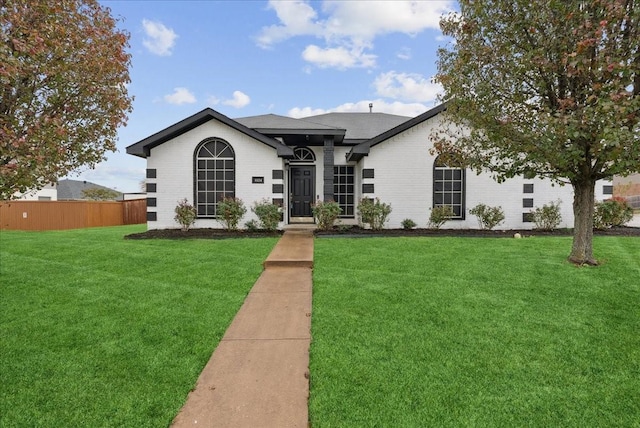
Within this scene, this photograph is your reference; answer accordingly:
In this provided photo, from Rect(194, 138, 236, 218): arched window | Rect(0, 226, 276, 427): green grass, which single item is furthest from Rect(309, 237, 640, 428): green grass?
Rect(194, 138, 236, 218): arched window

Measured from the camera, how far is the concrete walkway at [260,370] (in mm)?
2588

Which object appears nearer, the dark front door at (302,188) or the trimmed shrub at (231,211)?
the trimmed shrub at (231,211)

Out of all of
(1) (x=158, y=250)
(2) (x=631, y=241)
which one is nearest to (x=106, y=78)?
(1) (x=158, y=250)

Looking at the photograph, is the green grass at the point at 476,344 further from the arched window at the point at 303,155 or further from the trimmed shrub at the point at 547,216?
the arched window at the point at 303,155

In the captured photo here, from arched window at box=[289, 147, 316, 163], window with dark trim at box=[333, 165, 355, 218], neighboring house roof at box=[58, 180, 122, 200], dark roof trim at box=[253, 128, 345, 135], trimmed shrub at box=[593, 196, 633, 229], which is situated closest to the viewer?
trimmed shrub at box=[593, 196, 633, 229]

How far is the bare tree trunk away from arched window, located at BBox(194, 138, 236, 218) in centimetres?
963

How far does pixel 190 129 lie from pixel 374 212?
687 centimetres

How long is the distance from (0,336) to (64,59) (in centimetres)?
407

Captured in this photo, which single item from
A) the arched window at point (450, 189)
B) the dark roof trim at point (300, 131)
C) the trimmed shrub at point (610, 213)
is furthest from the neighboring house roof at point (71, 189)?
the trimmed shrub at point (610, 213)

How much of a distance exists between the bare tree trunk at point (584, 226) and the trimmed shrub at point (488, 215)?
16.0 ft

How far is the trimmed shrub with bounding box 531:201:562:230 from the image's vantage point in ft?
38.7

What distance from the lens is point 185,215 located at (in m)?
11.5

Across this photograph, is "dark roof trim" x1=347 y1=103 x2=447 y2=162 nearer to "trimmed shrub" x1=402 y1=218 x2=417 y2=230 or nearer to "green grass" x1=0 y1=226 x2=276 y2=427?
"trimmed shrub" x1=402 y1=218 x2=417 y2=230

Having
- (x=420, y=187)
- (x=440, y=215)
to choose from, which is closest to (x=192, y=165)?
(x=420, y=187)
